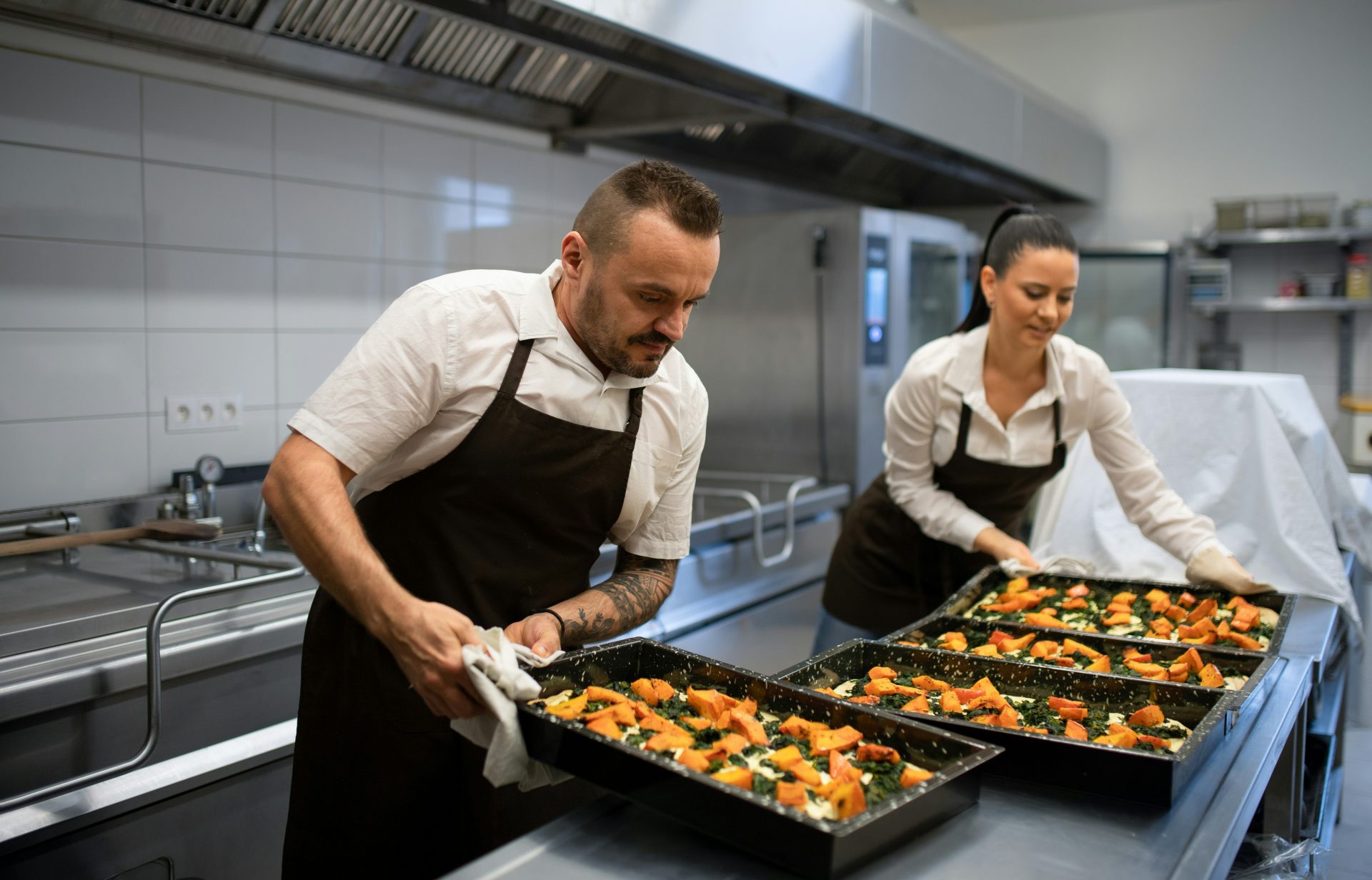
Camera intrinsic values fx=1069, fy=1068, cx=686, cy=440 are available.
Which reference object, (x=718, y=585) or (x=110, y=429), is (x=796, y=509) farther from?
(x=110, y=429)

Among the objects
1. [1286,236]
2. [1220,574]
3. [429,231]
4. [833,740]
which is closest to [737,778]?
[833,740]

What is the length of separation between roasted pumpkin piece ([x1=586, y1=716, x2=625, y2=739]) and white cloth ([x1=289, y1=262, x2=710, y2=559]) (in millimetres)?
478

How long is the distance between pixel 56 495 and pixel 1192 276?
5.15 meters

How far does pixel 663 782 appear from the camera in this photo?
102cm

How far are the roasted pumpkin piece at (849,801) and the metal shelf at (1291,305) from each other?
5.07 meters

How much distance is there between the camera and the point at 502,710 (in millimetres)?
1125

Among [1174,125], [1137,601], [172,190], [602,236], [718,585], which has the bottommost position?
[718,585]

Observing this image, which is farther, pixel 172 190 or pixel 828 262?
pixel 828 262

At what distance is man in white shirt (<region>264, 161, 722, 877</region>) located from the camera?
1367 mm

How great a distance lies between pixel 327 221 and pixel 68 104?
0.67 metres

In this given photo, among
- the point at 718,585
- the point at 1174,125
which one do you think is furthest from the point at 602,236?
the point at 1174,125

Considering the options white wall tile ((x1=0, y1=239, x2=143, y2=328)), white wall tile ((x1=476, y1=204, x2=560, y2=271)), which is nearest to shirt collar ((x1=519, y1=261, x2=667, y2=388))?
white wall tile ((x1=0, y1=239, x2=143, y2=328))

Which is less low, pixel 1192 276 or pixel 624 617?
pixel 1192 276

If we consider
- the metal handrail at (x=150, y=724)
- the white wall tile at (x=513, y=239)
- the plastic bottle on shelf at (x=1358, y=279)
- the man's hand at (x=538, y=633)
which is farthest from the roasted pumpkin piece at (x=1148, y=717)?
the plastic bottle on shelf at (x=1358, y=279)
